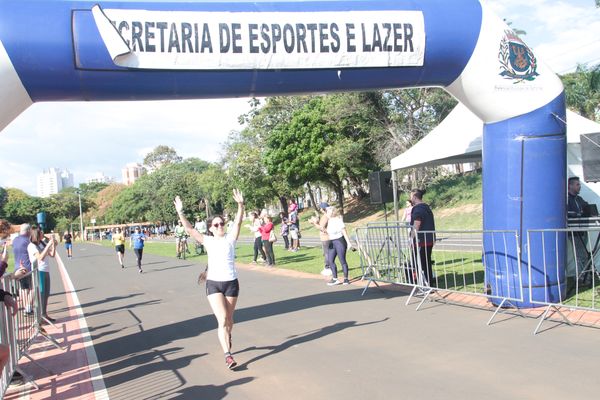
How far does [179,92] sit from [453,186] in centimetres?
3247

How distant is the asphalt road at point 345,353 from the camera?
4754 millimetres

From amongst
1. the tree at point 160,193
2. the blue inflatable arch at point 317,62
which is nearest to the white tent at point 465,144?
the blue inflatable arch at point 317,62

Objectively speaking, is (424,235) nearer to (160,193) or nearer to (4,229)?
(4,229)

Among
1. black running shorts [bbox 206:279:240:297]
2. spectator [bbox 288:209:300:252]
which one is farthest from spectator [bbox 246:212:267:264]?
black running shorts [bbox 206:279:240:297]

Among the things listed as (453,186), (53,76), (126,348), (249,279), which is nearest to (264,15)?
(53,76)

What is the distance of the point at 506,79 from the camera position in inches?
293

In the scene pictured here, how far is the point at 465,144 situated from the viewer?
9.59 metres

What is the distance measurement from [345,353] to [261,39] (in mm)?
4079

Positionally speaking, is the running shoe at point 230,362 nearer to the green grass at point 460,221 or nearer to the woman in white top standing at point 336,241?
the woman in white top standing at point 336,241

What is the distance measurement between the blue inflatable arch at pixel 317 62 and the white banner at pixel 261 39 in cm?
1

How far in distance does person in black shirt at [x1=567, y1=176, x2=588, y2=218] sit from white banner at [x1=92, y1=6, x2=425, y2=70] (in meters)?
3.62

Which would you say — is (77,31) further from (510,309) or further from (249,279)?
(249,279)

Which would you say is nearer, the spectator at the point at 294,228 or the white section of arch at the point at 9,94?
the white section of arch at the point at 9,94

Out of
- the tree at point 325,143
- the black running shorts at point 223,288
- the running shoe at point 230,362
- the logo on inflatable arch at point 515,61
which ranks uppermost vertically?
the tree at point 325,143
